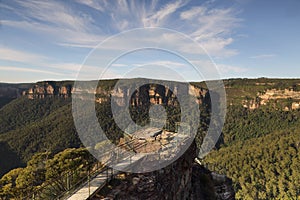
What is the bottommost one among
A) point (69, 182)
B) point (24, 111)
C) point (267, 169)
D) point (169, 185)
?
point (267, 169)

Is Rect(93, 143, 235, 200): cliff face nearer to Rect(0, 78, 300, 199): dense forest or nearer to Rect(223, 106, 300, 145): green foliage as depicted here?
Rect(0, 78, 300, 199): dense forest

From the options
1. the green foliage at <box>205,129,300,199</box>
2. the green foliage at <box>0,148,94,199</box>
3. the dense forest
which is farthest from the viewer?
the green foliage at <box>205,129,300,199</box>

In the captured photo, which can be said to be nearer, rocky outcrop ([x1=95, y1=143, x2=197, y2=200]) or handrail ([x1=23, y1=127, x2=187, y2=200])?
handrail ([x1=23, y1=127, x2=187, y2=200])

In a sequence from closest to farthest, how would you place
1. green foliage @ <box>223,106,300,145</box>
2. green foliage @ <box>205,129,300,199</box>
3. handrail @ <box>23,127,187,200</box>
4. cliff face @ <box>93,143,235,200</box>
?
handrail @ <box>23,127,187,200</box> → cliff face @ <box>93,143,235,200</box> → green foliage @ <box>205,129,300,199</box> → green foliage @ <box>223,106,300,145</box>

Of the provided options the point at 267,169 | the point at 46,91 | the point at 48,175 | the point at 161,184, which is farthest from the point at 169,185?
the point at 46,91

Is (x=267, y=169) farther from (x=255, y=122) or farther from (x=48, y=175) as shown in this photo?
(x=48, y=175)

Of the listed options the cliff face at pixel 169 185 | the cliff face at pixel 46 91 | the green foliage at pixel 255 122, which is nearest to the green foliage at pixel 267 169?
the green foliage at pixel 255 122

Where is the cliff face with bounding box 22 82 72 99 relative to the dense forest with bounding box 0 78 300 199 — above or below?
above

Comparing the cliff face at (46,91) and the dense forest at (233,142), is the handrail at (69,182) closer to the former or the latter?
the dense forest at (233,142)

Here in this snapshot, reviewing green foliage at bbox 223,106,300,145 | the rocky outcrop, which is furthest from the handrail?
green foliage at bbox 223,106,300,145
